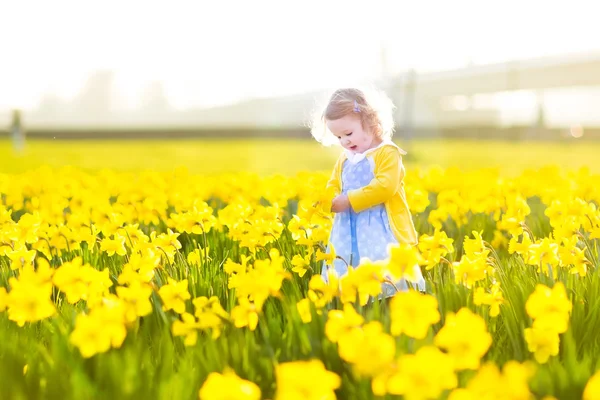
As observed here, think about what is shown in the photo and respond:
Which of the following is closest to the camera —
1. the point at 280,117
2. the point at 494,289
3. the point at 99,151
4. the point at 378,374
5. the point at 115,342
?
the point at 378,374

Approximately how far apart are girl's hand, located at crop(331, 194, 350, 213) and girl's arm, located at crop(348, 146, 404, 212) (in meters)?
0.03

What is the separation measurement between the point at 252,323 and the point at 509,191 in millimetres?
3704

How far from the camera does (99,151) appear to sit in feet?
81.0

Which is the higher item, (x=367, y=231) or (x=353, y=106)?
(x=353, y=106)

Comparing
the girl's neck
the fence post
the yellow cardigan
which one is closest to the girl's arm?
the yellow cardigan

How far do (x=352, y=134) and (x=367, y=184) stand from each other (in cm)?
29

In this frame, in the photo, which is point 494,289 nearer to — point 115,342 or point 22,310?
point 115,342

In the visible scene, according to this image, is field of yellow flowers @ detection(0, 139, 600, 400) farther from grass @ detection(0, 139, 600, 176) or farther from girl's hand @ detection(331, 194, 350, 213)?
grass @ detection(0, 139, 600, 176)

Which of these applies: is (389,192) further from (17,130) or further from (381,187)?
(17,130)

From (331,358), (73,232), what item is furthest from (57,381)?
(73,232)

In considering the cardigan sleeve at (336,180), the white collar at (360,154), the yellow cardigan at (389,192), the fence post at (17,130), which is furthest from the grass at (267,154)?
the yellow cardigan at (389,192)

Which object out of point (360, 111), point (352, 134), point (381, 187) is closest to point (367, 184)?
point (381, 187)

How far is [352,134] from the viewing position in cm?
363

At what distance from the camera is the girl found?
3.58m
